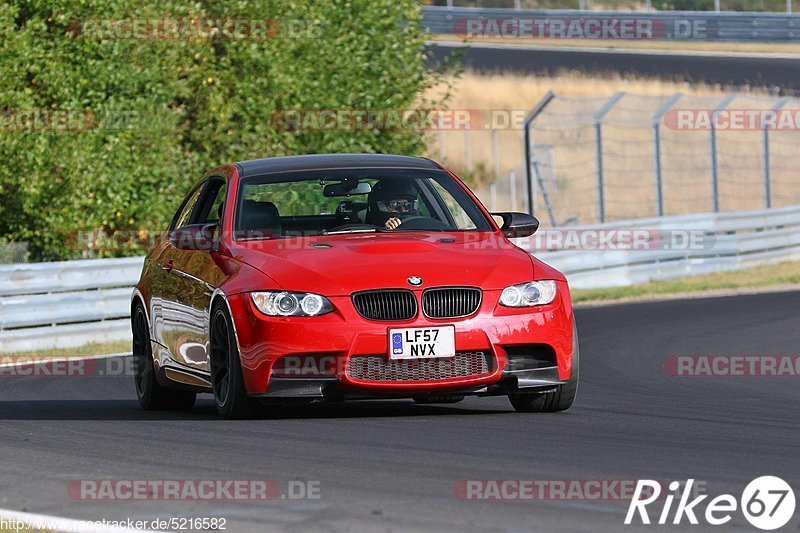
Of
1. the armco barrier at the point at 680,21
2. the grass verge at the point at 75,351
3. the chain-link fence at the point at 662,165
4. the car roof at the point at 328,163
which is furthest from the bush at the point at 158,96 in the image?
the armco barrier at the point at 680,21

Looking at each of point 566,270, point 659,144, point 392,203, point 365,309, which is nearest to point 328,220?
point 392,203

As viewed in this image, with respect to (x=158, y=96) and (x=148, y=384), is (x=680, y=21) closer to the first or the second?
(x=158, y=96)

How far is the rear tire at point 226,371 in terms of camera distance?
880 centimetres

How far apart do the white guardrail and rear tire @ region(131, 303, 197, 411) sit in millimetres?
6514

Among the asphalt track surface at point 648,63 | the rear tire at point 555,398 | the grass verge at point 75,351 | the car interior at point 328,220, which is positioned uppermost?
the car interior at point 328,220

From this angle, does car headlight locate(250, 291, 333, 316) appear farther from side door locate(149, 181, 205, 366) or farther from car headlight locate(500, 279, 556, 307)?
side door locate(149, 181, 205, 366)

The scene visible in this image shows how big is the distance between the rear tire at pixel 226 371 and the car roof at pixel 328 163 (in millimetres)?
1325

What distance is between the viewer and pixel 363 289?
855cm

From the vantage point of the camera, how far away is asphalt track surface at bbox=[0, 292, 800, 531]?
589 cm

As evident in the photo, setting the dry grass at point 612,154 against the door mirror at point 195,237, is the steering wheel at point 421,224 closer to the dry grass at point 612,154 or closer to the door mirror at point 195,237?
the door mirror at point 195,237

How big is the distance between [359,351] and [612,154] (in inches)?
1327

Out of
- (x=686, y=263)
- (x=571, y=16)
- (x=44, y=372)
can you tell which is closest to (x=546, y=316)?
(x=44, y=372)

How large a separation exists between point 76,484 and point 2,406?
461cm

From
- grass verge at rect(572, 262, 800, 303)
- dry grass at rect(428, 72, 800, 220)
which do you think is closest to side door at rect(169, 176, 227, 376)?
grass verge at rect(572, 262, 800, 303)
